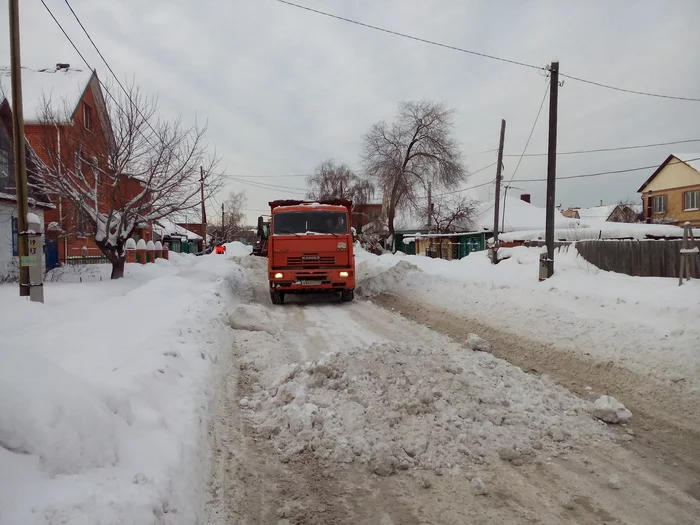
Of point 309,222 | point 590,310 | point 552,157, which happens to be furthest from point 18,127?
point 552,157

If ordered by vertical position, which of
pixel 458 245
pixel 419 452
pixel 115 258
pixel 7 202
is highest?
pixel 7 202

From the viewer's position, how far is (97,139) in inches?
597

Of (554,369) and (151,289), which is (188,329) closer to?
(151,289)

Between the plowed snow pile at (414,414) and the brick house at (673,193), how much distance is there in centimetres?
4003

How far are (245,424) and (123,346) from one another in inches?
82.8

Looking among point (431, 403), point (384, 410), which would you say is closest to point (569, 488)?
point (431, 403)

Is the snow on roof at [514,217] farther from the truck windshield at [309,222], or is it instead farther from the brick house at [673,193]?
the truck windshield at [309,222]

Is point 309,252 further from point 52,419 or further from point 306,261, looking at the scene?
point 52,419

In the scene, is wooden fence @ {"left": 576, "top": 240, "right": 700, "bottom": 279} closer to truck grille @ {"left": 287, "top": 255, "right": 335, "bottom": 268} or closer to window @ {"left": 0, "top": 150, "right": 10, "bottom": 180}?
truck grille @ {"left": 287, "top": 255, "right": 335, "bottom": 268}

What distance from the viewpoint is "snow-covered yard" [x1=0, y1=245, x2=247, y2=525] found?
2242 mm

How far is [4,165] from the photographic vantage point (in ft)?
53.3

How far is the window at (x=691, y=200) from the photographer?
36656 mm

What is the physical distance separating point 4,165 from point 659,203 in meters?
47.6

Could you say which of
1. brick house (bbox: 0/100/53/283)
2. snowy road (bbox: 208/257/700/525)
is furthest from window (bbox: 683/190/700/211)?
brick house (bbox: 0/100/53/283)
